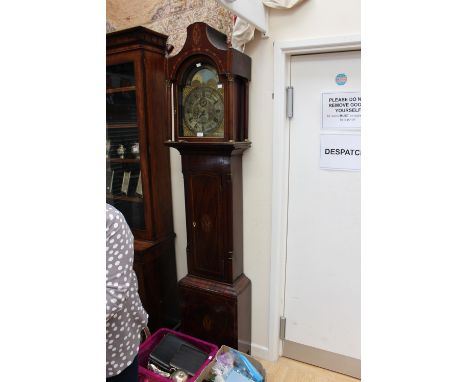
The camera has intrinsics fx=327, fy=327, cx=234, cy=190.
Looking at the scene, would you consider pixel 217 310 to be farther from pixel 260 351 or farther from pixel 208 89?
pixel 208 89

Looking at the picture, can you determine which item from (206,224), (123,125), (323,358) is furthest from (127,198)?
(323,358)

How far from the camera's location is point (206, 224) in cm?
182

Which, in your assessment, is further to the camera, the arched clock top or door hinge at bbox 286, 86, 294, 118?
door hinge at bbox 286, 86, 294, 118

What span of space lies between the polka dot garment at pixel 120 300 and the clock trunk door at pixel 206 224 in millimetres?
680

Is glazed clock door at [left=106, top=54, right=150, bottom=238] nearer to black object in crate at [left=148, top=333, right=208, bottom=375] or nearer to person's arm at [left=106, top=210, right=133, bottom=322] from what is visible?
black object in crate at [left=148, top=333, right=208, bottom=375]

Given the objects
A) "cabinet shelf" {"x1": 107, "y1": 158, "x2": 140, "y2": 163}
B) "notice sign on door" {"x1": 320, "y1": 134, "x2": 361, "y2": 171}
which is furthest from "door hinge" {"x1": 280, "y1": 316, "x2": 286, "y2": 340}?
"cabinet shelf" {"x1": 107, "y1": 158, "x2": 140, "y2": 163}

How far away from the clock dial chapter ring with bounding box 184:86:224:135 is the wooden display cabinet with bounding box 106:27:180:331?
0.26m

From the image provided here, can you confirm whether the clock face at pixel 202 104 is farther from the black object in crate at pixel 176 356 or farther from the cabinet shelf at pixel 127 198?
the black object in crate at pixel 176 356

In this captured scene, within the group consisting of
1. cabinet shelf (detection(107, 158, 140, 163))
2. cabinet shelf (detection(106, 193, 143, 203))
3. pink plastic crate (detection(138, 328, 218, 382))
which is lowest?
pink plastic crate (detection(138, 328, 218, 382))

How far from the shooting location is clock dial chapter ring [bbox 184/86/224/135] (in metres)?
1.66

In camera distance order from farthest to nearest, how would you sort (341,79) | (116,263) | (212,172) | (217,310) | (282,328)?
1. (282,328)
2. (217,310)
3. (212,172)
4. (341,79)
5. (116,263)

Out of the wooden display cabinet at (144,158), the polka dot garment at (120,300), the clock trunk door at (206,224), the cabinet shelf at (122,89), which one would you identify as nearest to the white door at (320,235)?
the clock trunk door at (206,224)

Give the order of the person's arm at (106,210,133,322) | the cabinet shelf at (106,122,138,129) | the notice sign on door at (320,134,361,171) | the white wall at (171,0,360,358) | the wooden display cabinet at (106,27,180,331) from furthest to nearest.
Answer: the cabinet shelf at (106,122,138,129), the wooden display cabinet at (106,27,180,331), the notice sign on door at (320,134,361,171), the white wall at (171,0,360,358), the person's arm at (106,210,133,322)

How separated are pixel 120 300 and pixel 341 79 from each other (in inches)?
56.0
